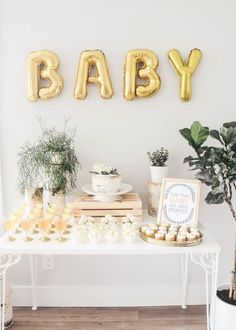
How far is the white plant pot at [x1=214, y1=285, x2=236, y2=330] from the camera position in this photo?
1.86m

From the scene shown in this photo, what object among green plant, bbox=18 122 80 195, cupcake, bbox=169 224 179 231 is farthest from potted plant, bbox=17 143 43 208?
cupcake, bbox=169 224 179 231

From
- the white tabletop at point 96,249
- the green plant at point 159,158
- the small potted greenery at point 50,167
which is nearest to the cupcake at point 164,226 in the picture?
the white tabletop at point 96,249

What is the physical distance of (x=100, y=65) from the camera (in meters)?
2.12

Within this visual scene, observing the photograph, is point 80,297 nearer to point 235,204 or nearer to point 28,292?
point 28,292

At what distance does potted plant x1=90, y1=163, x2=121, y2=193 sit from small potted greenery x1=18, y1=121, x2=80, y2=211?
7.3 inches

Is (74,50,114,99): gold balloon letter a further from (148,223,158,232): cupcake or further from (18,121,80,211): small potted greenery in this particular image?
(148,223,158,232): cupcake

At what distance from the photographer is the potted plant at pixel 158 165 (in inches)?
83.1

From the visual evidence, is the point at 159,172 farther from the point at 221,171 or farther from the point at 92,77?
the point at 92,77

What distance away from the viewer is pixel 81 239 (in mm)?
1771

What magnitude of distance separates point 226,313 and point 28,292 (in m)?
1.29

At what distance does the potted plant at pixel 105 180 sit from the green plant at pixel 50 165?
19 centimetres

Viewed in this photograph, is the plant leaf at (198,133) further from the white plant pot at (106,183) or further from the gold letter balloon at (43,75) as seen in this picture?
the gold letter balloon at (43,75)

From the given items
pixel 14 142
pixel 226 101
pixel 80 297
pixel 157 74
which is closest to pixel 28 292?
pixel 80 297

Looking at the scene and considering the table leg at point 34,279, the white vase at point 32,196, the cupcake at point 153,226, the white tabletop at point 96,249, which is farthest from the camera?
the table leg at point 34,279
